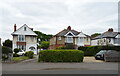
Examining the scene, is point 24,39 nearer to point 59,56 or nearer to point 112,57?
point 59,56

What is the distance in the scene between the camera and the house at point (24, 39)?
1695 inches

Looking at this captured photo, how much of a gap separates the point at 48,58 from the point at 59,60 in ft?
4.46

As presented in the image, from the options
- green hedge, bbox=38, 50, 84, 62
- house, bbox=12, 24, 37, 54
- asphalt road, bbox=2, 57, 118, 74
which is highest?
house, bbox=12, 24, 37, 54

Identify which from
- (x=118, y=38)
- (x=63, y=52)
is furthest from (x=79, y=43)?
(x=63, y=52)

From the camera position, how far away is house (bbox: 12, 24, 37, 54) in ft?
141

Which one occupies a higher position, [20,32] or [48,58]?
[20,32]

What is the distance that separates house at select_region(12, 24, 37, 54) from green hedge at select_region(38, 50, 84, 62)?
2487 cm

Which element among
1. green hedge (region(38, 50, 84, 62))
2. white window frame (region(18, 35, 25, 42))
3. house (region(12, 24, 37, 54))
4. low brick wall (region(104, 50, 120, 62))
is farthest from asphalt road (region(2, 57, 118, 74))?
white window frame (region(18, 35, 25, 42))

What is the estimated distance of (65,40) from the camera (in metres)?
50.5

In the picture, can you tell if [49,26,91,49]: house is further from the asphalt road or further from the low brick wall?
A: the asphalt road

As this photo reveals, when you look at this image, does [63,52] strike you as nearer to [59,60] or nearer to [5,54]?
[59,60]

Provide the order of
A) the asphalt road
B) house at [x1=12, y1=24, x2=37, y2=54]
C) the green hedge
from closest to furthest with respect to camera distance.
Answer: the asphalt road, the green hedge, house at [x1=12, y1=24, x2=37, y2=54]

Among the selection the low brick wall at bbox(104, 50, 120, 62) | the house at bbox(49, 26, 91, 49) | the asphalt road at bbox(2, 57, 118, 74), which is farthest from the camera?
the house at bbox(49, 26, 91, 49)

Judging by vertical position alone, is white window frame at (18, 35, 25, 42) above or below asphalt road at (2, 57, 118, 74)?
above
